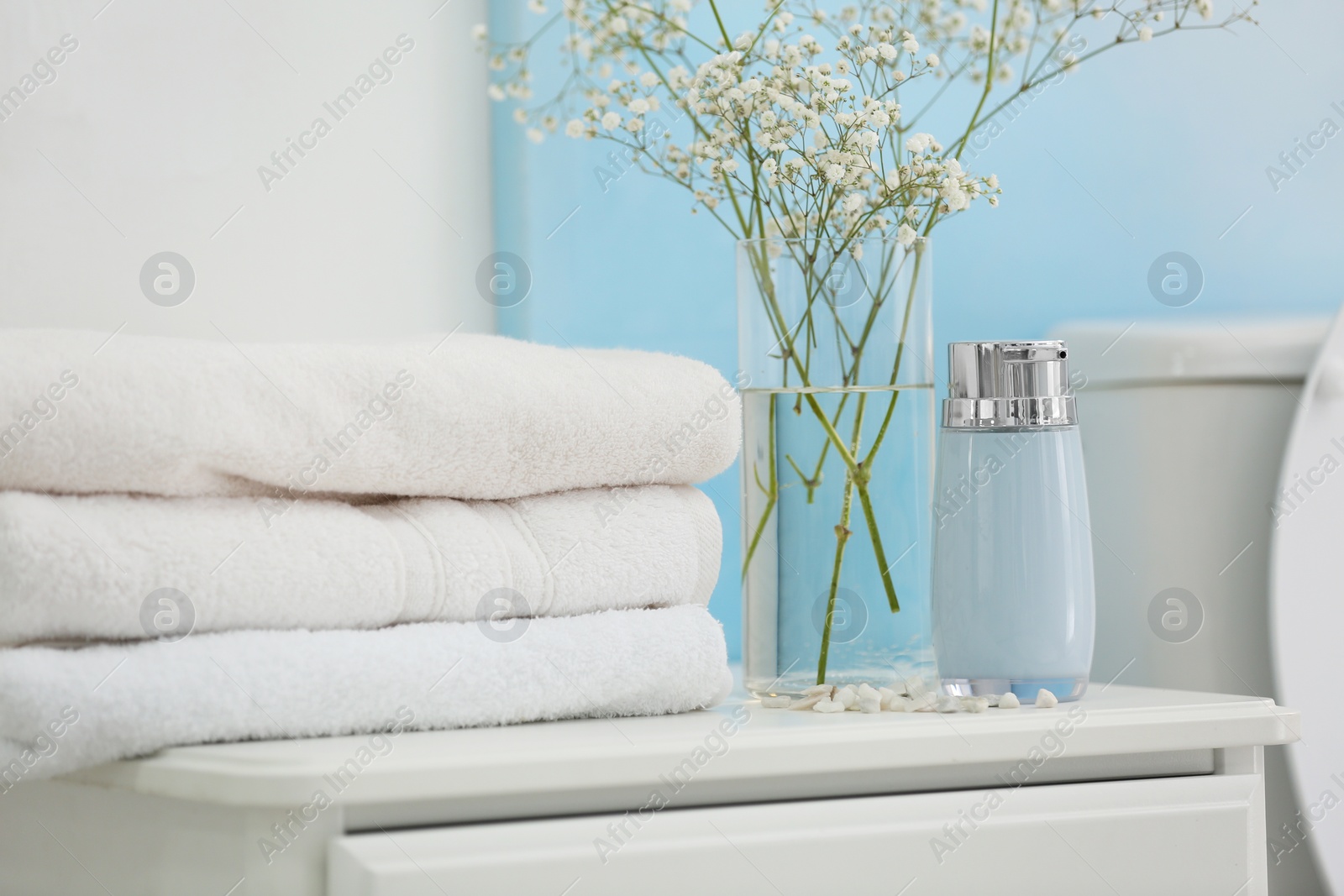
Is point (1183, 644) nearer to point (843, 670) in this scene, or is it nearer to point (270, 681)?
point (843, 670)

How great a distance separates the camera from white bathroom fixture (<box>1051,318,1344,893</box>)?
0.89 meters

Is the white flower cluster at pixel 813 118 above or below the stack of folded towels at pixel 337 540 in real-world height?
above

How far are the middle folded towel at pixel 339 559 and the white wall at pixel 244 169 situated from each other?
280 millimetres

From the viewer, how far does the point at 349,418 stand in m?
0.54

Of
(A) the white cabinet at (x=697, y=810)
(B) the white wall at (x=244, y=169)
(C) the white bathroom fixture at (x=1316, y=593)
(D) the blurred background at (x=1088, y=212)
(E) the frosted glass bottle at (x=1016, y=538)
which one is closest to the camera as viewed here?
(A) the white cabinet at (x=697, y=810)

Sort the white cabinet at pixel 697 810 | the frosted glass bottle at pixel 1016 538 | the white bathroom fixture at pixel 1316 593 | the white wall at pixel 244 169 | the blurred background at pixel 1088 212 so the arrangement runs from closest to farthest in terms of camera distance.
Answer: the white cabinet at pixel 697 810
the frosted glass bottle at pixel 1016 538
the white wall at pixel 244 169
the white bathroom fixture at pixel 1316 593
the blurred background at pixel 1088 212

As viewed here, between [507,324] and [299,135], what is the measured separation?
23 centimetres

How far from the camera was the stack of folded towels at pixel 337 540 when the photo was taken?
1.57 feet

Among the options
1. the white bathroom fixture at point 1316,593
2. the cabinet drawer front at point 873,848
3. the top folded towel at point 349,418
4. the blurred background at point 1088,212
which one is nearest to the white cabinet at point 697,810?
the cabinet drawer front at point 873,848

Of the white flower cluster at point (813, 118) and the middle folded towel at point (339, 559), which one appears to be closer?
the middle folded towel at point (339, 559)

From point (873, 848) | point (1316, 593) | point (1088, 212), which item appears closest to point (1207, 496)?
point (1316, 593)

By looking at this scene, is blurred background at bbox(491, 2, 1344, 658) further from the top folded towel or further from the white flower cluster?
the top folded towel

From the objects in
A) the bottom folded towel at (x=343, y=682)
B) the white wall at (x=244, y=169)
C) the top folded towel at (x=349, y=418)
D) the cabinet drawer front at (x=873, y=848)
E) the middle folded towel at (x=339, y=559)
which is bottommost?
the cabinet drawer front at (x=873, y=848)

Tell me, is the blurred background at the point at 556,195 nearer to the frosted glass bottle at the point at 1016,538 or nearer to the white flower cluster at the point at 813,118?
the white flower cluster at the point at 813,118
